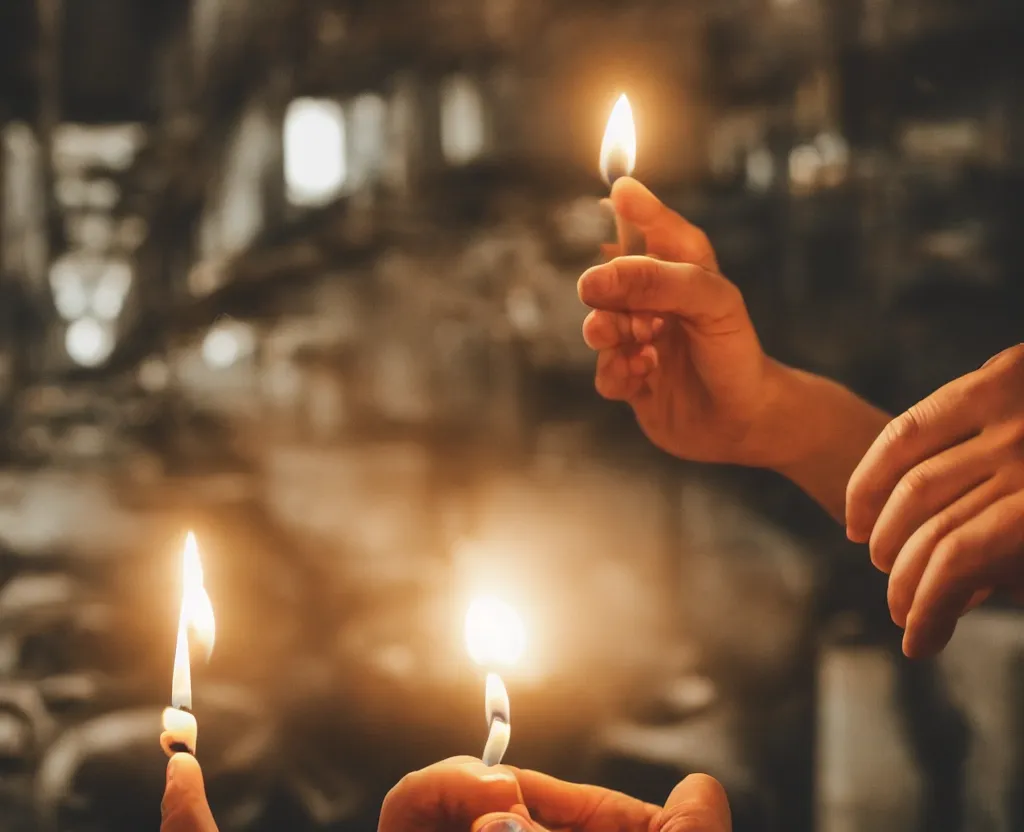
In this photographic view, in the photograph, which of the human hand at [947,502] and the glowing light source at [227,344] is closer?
the human hand at [947,502]

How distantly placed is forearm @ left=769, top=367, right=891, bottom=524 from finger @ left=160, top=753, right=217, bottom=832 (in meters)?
0.67

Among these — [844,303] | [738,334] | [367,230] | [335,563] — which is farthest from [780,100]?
[335,563]

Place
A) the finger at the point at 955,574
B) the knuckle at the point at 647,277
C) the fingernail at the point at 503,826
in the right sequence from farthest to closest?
1. the knuckle at the point at 647,277
2. the finger at the point at 955,574
3. the fingernail at the point at 503,826

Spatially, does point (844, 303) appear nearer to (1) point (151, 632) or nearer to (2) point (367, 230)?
(2) point (367, 230)

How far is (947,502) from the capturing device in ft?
2.43

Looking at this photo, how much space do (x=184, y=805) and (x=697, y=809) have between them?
1.15 feet

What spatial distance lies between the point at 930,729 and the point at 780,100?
1.12 metres

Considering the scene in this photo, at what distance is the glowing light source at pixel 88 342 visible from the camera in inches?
62.6

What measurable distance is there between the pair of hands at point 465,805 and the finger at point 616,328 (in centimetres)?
40

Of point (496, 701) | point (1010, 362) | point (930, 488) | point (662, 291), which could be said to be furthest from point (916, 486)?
point (496, 701)

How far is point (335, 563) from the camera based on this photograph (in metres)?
1.70

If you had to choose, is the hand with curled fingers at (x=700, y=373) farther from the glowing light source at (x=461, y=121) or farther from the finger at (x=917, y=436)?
the glowing light source at (x=461, y=121)

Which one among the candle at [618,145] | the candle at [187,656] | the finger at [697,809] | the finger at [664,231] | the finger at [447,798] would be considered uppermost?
the candle at [618,145]

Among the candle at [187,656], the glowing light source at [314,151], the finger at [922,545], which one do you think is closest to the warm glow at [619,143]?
the finger at [922,545]
